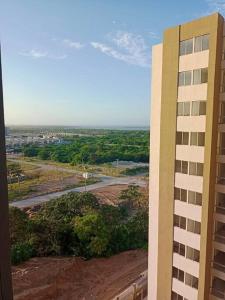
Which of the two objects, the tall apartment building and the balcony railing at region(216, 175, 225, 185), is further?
the balcony railing at region(216, 175, 225, 185)

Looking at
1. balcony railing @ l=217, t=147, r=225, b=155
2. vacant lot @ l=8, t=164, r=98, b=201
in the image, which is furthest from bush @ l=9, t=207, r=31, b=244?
balcony railing @ l=217, t=147, r=225, b=155

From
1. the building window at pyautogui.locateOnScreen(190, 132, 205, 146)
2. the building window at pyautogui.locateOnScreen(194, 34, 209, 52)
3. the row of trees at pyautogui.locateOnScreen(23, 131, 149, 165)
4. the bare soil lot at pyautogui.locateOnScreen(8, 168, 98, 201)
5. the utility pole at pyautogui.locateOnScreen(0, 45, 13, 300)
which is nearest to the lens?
the utility pole at pyautogui.locateOnScreen(0, 45, 13, 300)

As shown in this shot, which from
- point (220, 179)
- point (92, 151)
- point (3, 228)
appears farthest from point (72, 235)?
point (92, 151)

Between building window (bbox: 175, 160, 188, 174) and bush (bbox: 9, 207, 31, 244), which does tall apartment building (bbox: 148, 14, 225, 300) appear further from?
bush (bbox: 9, 207, 31, 244)

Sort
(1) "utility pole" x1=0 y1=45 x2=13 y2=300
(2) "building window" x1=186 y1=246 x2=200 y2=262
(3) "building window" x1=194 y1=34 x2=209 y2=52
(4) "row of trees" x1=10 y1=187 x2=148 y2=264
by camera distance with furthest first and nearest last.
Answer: (4) "row of trees" x1=10 y1=187 x2=148 y2=264 → (2) "building window" x1=186 y1=246 x2=200 y2=262 → (3) "building window" x1=194 y1=34 x2=209 y2=52 → (1) "utility pole" x1=0 y1=45 x2=13 y2=300

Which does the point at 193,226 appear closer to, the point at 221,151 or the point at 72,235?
the point at 221,151

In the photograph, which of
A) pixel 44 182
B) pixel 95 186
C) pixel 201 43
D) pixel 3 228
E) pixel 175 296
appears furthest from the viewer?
pixel 44 182
